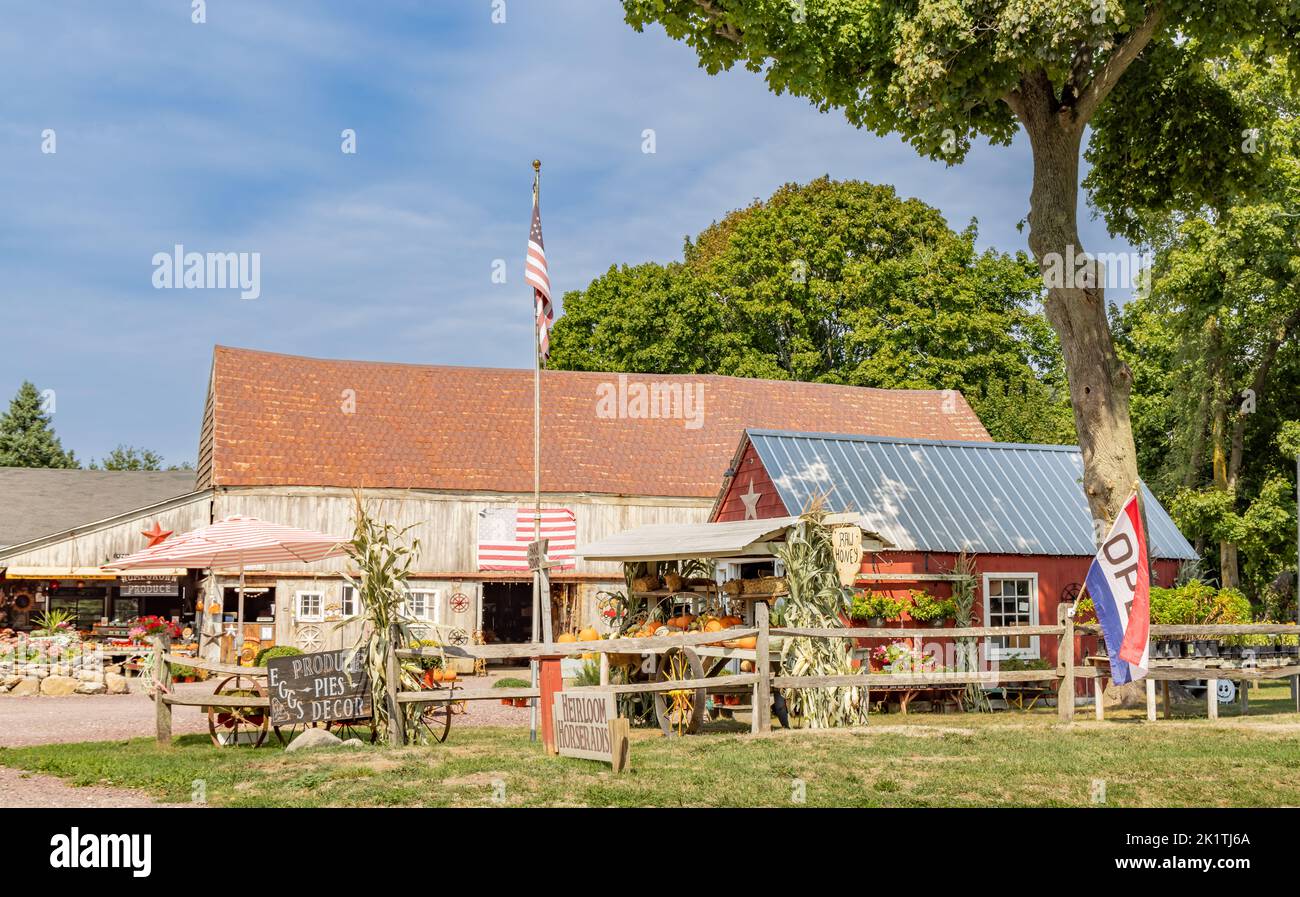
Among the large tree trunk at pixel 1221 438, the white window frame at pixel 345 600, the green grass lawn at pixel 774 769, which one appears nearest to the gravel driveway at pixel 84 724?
the green grass lawn at pixel 774 769

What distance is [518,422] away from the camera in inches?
1380

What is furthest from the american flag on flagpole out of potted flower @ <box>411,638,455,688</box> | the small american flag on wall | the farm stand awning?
the small american flag on wall

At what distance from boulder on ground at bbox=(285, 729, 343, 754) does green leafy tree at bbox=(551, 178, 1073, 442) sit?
104ft

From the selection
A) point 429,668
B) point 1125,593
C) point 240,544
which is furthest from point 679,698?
point 240,544

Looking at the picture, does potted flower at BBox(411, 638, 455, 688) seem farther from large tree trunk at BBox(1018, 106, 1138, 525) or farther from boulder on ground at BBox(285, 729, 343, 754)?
large tree trunk at BBox(1018, 106, 1138, 525)

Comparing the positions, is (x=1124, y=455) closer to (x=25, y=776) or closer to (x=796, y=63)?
(x=796, y=63)

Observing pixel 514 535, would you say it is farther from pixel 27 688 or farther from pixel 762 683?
pixel 762 683

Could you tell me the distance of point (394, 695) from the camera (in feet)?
42.2

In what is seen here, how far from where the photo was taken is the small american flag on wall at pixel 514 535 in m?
29.6

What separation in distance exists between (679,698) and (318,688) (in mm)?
4312

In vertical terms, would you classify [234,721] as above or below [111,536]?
below

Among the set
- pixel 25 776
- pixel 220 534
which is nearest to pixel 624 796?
pixel 25 776

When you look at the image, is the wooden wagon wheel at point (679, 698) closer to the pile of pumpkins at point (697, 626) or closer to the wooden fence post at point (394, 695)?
the pile of pumpkins at point (697, 626)

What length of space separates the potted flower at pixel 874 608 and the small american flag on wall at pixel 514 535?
10974 millimetres
